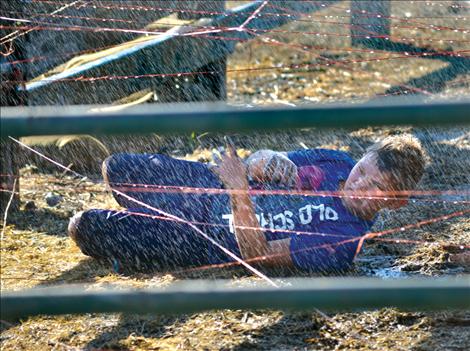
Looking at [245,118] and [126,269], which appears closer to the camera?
[245,118]

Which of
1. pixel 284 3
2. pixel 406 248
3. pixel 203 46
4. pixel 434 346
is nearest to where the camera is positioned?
pixel 434 346

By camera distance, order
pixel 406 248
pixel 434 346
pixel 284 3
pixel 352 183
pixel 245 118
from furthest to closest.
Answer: pixel 284 3
pixel 406 248
pixel 352 183
pixel 434 346
pixel 245 118

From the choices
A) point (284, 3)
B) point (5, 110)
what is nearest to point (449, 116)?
point (5, 110)

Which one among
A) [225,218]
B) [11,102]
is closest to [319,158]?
[225,218]

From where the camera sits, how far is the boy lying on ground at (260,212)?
3740mm

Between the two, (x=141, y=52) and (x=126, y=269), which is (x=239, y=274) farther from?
(x=141, y=52)

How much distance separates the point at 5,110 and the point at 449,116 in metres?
0.66

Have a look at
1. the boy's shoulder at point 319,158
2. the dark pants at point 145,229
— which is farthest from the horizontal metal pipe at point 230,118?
the boy's shoulder at point 319,158

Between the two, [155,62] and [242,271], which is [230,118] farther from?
[155,62]

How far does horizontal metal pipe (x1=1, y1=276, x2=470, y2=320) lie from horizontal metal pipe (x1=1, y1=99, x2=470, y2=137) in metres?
0.24

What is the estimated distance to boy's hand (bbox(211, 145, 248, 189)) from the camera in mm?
3494

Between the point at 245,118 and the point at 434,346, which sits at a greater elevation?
the point at 245,118

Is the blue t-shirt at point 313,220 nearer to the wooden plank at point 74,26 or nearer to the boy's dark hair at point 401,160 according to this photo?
the boy's dark hair at point 401,160

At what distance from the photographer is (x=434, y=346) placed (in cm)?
312
